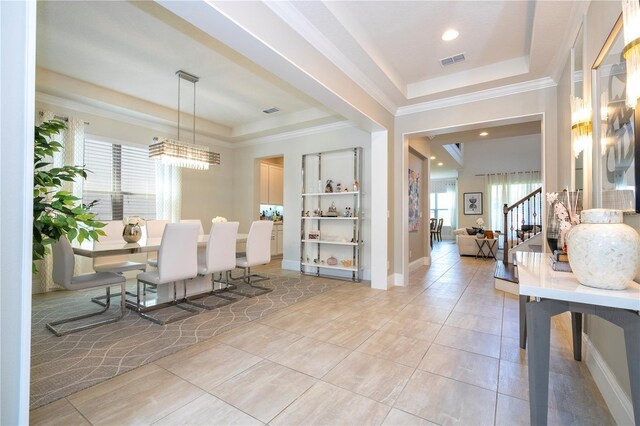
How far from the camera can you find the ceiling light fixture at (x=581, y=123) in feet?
6.91

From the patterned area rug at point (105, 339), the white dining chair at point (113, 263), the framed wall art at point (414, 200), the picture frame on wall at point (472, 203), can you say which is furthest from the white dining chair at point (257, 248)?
the picture frame on wall at point (472, 203)

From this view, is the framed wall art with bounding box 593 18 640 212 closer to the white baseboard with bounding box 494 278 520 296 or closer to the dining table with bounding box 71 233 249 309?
the white baseboard with bounding box 494 278 520 296

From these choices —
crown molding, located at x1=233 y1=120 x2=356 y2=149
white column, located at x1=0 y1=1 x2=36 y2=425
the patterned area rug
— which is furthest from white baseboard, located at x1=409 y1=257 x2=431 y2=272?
white column, located at x1=0 y1=1 x2=36 y2=425

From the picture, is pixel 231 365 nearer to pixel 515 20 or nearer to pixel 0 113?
pixel 0 113

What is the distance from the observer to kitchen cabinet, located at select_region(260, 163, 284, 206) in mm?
7195

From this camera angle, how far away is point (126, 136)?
17.0 ft

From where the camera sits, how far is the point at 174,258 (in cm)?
319

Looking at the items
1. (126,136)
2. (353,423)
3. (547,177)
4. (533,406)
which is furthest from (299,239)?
(533,406)

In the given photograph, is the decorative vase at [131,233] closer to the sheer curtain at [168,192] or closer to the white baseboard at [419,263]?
the sheer curtain at [168,192]

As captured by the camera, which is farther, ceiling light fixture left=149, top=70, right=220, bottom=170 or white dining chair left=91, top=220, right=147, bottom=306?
ceiling light fixture left=149, top=70, right=220, bottom=170

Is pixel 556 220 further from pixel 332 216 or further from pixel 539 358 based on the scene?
pixel 332 216

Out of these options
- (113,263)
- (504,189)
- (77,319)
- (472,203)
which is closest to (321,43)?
(77,319)

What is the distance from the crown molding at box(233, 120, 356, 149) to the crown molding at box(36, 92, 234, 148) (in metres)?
1.58

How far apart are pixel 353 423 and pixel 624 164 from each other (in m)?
1.98
